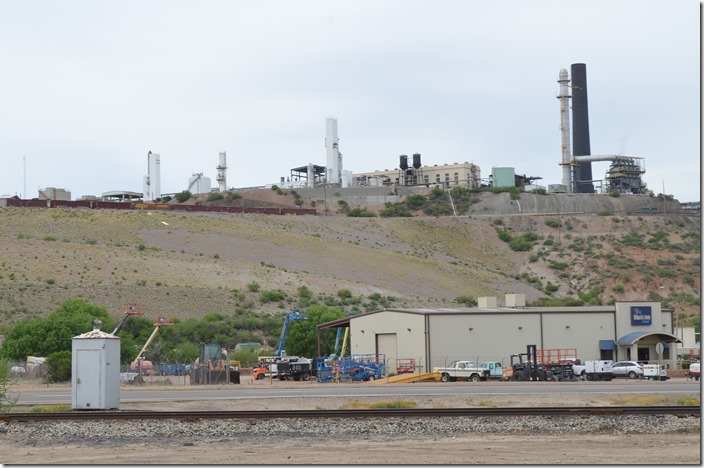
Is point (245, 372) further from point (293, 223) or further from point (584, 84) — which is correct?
point (584, 84)

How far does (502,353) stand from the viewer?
59562 millimetres

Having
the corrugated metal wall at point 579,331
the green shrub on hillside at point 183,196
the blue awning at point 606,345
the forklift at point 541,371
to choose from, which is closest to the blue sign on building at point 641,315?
the corrugated metal wall at point 579,331

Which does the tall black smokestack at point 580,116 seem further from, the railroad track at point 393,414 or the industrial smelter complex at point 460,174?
the railroad track at point 393,414

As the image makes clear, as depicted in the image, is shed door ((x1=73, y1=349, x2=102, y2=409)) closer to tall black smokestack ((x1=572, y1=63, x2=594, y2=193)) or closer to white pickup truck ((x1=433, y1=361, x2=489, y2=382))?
white pickup truck ((x1=433, y1=361, x2=489, y2=382))

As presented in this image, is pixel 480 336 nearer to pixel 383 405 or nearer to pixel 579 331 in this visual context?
pixel 579 331

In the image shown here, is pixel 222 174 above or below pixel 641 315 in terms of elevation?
above

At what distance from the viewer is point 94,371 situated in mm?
30781

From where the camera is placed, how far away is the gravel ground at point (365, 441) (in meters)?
20.6

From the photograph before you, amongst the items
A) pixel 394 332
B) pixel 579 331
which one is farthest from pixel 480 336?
pixel 579 331

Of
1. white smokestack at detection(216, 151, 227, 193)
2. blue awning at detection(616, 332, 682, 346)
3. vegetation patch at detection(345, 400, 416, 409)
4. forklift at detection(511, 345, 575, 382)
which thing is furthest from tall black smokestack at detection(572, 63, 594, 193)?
vegetation patch at detection(345, 400, 416, 409)

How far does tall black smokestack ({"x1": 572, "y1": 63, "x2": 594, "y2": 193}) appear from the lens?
142750 mm

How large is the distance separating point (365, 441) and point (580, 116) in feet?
413

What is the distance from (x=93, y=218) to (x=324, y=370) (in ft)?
245

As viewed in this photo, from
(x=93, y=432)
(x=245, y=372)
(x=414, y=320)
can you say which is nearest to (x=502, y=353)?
(x=414, y=320)
